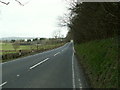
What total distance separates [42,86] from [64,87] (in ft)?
3.80

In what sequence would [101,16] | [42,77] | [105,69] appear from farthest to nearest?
1. [101,16]
2. [42,77]
3. [105,69]

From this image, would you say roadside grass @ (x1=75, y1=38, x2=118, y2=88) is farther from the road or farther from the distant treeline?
the distant treeline

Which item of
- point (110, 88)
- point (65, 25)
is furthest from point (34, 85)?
point (65, 25)

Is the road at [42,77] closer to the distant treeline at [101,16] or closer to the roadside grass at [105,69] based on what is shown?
the roadside grass at [105,69]

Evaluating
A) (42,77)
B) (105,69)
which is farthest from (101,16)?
(42,77)

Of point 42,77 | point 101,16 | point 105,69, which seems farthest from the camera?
point 101,16

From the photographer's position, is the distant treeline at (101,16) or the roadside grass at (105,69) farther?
the distant treeline at (101,16)

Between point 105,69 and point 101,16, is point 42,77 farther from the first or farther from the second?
point 101,16

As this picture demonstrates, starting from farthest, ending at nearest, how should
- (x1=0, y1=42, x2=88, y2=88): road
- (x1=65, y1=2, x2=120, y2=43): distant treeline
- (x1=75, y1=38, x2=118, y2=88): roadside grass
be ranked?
(x1=0, y1=42, x2=88, y2=88): road
(x1=65, y1=2, x2=120, y2=43): distant treeline
(x1=75, y1=38, x2=118, y2=88): roadside grass

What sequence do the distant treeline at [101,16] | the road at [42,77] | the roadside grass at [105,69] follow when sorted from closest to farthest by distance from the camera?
the roadside grass at [105,69] < the distant treeline at [101,16] < the road at [42,77]

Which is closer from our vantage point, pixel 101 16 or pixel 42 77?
pixel 42 77

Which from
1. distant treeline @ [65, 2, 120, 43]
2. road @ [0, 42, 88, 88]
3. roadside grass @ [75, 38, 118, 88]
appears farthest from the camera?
road @ [0, 42, 88, 88]

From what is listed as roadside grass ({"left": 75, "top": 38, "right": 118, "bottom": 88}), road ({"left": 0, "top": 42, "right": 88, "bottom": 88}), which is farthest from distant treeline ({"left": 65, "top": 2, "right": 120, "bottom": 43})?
road ({"left": 0, "top": 42, "right": 88, "bottom": 88})

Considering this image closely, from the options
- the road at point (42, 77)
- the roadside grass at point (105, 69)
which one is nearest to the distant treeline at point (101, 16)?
the roadside grass at point (105, 69)
